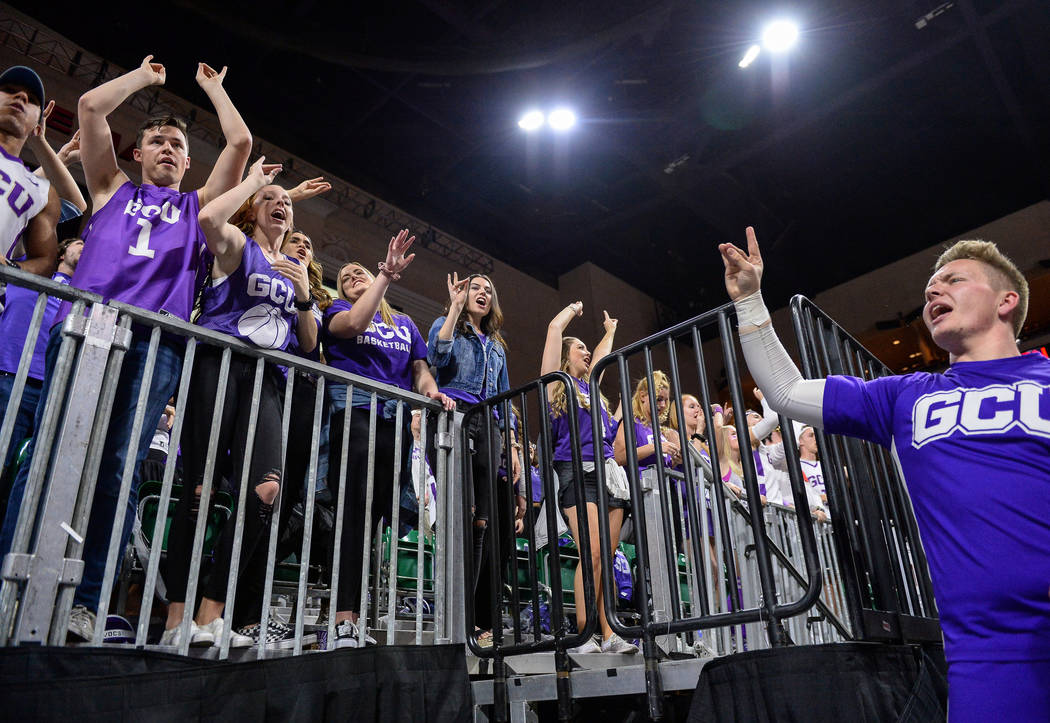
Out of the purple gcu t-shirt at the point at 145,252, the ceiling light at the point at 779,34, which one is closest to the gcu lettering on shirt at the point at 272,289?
the purple gcu t-shirt at the point at 145,252

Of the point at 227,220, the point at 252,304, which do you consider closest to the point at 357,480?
the point at 252,304

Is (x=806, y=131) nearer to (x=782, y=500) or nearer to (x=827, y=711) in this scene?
(x=782, y=500)

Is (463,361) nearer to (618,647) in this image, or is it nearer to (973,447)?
(618,647)

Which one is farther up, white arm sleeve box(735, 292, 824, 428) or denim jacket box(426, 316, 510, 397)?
denim jacket box(426, 316, 510, 397)

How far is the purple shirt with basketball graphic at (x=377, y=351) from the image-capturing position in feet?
10.6

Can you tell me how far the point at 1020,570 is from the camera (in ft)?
4.99

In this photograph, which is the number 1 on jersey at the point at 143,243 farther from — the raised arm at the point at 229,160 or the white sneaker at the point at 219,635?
the white sneaker at the point at 219,635

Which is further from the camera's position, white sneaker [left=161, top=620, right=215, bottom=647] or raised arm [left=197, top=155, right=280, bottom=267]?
raised arm [left=197, top=155, right=280, bottom=267]

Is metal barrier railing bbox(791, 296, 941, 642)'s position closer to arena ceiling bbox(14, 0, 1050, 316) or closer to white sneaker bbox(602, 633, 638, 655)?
white sneaker bbox(602, 633, 638, 655)

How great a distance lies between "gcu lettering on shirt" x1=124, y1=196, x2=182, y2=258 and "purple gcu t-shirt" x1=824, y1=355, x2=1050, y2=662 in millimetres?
2244

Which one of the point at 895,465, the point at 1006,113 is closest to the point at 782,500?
the point at 895,465

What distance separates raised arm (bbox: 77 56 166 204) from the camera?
2.47m

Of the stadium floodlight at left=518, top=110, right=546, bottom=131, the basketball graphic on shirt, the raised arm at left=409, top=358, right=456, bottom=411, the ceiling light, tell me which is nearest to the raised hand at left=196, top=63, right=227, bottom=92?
the basketball graphic on shirt

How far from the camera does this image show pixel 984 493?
1629mm
